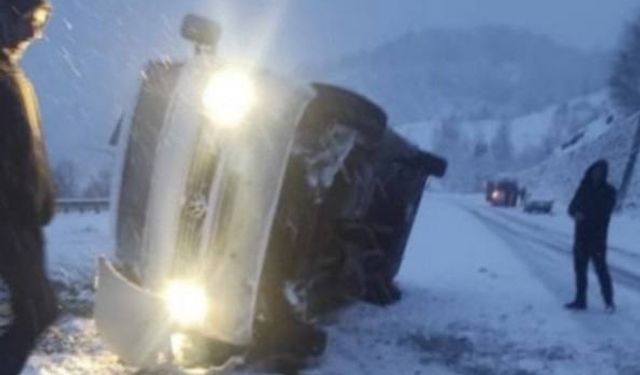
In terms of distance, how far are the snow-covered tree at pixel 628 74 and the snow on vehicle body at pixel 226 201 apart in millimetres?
85084

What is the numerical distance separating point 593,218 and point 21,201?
25.9ft

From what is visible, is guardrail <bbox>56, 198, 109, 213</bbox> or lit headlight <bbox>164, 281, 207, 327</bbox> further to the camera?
guardrail <bbox>56, 198, 109, 213</bbox>

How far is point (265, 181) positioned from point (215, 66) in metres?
0.93

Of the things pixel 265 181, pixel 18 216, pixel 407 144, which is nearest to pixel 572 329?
pixel 407 144

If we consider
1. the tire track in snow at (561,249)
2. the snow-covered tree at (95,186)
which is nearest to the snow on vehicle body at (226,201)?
the tire track in snow at (561,249)

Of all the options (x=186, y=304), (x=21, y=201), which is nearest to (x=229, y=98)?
(x=186, y=304)

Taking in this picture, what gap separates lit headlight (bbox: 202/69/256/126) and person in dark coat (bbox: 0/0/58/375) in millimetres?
2238

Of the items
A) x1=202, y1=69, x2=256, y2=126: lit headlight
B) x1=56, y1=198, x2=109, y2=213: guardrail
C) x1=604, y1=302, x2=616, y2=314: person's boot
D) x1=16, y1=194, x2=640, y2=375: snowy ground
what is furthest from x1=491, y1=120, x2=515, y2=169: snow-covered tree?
x1=202, y1=69, x2=256, y2=126: lit headlight

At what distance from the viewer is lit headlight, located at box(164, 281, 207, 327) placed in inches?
247

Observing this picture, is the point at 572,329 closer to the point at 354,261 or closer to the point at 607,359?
the point at 607,359

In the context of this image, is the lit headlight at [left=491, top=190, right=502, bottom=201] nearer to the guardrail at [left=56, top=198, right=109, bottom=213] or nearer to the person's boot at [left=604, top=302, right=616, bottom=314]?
the guardrail at [left=56, top=198, right=109, bottom=213]

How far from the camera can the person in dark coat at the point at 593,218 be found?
10891 millimetres

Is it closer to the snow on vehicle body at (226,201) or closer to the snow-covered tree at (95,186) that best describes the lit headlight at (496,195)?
the snow-covered tree at (95,186)

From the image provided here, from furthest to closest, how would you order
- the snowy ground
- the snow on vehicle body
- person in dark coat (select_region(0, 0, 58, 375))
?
the snowy ground
the snow on vehicle body
person in dark coat (select_region(0, 0, 58, 375))
